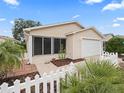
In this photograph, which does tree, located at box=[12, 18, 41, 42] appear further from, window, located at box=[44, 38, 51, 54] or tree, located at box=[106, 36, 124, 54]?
window, located at box=[44, 38, 51, 54]

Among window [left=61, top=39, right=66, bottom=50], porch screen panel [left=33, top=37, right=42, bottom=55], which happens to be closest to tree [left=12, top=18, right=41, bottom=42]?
window [left=61, top=39, right=66, bottom=50]

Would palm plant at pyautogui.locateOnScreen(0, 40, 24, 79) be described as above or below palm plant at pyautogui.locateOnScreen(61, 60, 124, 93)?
above

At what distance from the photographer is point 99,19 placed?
103 feet

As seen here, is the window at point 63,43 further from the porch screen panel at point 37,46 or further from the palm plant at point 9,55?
the palm plant at point 9,55

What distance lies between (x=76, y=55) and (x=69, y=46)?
1.25 meters

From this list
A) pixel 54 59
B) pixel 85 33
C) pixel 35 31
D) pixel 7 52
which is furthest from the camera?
pixel 85 33

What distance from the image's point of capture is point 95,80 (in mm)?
5777

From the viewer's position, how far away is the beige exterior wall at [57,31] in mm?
21553

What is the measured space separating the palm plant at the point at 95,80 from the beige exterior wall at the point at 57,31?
14527 millimetres

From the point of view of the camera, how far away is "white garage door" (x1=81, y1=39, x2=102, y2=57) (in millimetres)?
23844

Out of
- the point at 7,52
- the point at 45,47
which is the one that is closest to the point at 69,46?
the point at 45,47

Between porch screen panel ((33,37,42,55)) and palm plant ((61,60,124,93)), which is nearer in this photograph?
palm plant ((61,60,124,93))

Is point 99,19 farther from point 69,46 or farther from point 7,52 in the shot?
point 7,52

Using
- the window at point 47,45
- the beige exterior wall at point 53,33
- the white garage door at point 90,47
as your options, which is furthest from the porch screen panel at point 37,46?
the white garage door at point 90,47
